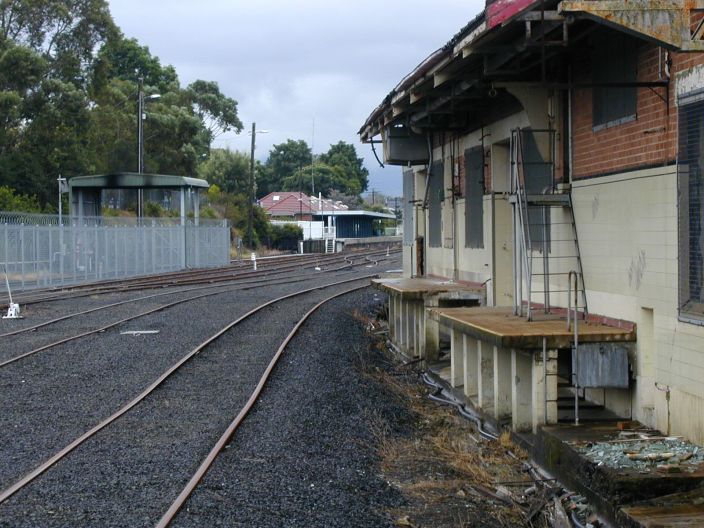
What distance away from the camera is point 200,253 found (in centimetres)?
4494

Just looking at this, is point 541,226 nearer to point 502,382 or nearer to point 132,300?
point 502,382

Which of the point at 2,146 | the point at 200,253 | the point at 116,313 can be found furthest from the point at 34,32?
the point at 116,313

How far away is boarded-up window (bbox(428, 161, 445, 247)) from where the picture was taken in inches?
728

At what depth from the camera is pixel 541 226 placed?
11484 millimetres

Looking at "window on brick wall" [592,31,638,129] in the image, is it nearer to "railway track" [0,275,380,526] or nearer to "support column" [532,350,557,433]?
"support column" [532,350,557,433]

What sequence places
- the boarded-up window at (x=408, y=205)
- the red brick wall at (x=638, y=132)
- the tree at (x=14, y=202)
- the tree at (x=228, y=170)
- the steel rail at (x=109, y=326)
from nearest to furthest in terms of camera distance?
the red brick wall at (x=638, y=132) < the steel rail at (x=109, y=326) < the boarded-up window at (x=408, y=205) < the tree at (x=14, y=202) < the tree at (x=228, y=170)

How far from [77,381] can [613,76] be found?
7882 millimetres

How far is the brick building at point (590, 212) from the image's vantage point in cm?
769

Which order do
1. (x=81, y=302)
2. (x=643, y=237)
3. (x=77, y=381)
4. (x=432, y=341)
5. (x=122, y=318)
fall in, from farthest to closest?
(x=81, y=302) < (x=122, y=318) < (x=432, y=341) < (x=77, y=381) < (x=643, y=237)

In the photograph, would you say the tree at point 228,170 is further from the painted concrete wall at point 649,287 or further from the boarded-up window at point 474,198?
the painted concrete wall at point 649,287

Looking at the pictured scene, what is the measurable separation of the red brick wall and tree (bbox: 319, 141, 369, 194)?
118692 mm

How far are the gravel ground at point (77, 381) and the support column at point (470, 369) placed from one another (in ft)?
13.3

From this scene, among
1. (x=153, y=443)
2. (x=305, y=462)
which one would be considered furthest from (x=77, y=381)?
(x=305, y=462)

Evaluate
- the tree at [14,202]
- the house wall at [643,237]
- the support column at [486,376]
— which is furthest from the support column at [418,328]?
the tree at [14,202]
